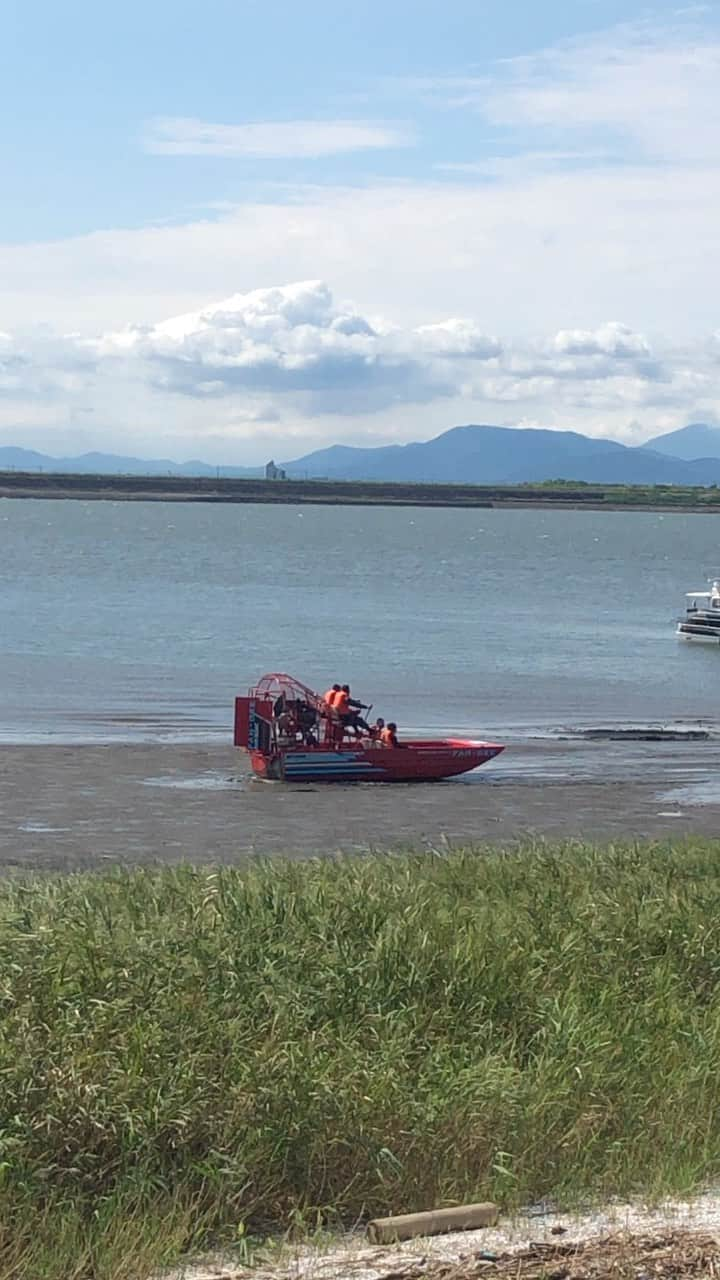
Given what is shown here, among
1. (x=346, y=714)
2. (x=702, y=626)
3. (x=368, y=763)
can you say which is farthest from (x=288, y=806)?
(x=702, y=626)

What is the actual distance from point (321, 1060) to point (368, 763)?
24.7 metres

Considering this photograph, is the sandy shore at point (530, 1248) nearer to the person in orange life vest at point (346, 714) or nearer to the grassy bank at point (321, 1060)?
the grassy bank at point (321, 1060)

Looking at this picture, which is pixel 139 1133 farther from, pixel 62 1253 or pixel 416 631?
pixel 416 631

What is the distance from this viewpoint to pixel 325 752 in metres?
33.6

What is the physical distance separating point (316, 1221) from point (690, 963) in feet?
15.8

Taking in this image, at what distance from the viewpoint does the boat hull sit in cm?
3347

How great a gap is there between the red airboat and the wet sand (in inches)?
12.2

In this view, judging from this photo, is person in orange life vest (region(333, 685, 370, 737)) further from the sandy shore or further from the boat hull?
the sandy shore

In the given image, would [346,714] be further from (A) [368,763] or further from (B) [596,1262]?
(B) [596,1262]

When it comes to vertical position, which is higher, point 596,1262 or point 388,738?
point 596,1262

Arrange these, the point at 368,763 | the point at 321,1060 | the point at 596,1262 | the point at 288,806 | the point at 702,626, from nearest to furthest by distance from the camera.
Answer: the point at 596,1262 < the point at 321,1060 < the point at 288,806 < the point at 368,763 < the point at 702,626

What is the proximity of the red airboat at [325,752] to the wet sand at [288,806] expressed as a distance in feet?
1.02

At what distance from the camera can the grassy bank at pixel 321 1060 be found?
8000 millimetres

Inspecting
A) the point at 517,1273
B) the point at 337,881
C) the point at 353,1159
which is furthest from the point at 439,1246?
the point at 337,881
